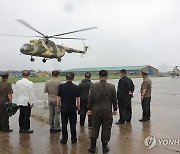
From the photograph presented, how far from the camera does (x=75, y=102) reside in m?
6.21

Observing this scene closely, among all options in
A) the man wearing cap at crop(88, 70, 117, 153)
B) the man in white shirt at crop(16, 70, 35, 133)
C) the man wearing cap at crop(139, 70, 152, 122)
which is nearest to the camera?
the man wearing cap at crop(88, 70, 117, 153)

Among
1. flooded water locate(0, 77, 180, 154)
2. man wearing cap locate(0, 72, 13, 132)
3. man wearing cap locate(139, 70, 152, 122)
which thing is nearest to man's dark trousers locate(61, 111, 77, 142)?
flooded water locate(0, 77, 180, 154)

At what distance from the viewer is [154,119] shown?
901 centimetres

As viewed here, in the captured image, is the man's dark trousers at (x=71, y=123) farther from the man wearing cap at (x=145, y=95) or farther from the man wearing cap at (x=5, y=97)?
the man wearing cap at (x=145, y=95)

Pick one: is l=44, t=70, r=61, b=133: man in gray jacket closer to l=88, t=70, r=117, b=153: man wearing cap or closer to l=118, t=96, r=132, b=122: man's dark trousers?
l=88, t=70, r=117, b=153: man wearing cap

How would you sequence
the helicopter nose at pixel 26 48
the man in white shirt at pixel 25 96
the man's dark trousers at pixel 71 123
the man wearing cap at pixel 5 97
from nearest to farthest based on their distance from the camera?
1. the man's dark trousers at pixel 71 123
2. the man in white shirt at pixel 25 96
3. the man wearing cap at pixel 5 97
4. the helicopter nose at pixel 26 48

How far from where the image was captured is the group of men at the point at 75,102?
18.2 feet

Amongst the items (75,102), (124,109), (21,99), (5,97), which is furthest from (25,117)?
(124,109)

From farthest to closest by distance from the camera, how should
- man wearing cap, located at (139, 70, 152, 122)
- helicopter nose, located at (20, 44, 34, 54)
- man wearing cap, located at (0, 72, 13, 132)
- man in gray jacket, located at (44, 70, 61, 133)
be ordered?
helicopter nose, located at (20, 44, 34, 54), man wearing cap, located at (139, 70, 152, 122), man wearing cap, located at (0, 72, 13, 132), man in gray jacket, located at (44, 70, 61, 133)

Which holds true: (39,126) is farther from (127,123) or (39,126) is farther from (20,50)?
(20,50)

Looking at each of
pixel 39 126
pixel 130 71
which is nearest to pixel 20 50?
pixel 39 126

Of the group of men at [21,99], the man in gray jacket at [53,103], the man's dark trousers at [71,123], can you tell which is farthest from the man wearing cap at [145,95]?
the group of men at [21,99]

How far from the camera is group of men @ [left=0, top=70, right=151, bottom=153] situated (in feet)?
18.2

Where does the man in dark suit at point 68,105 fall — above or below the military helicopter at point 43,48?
below
